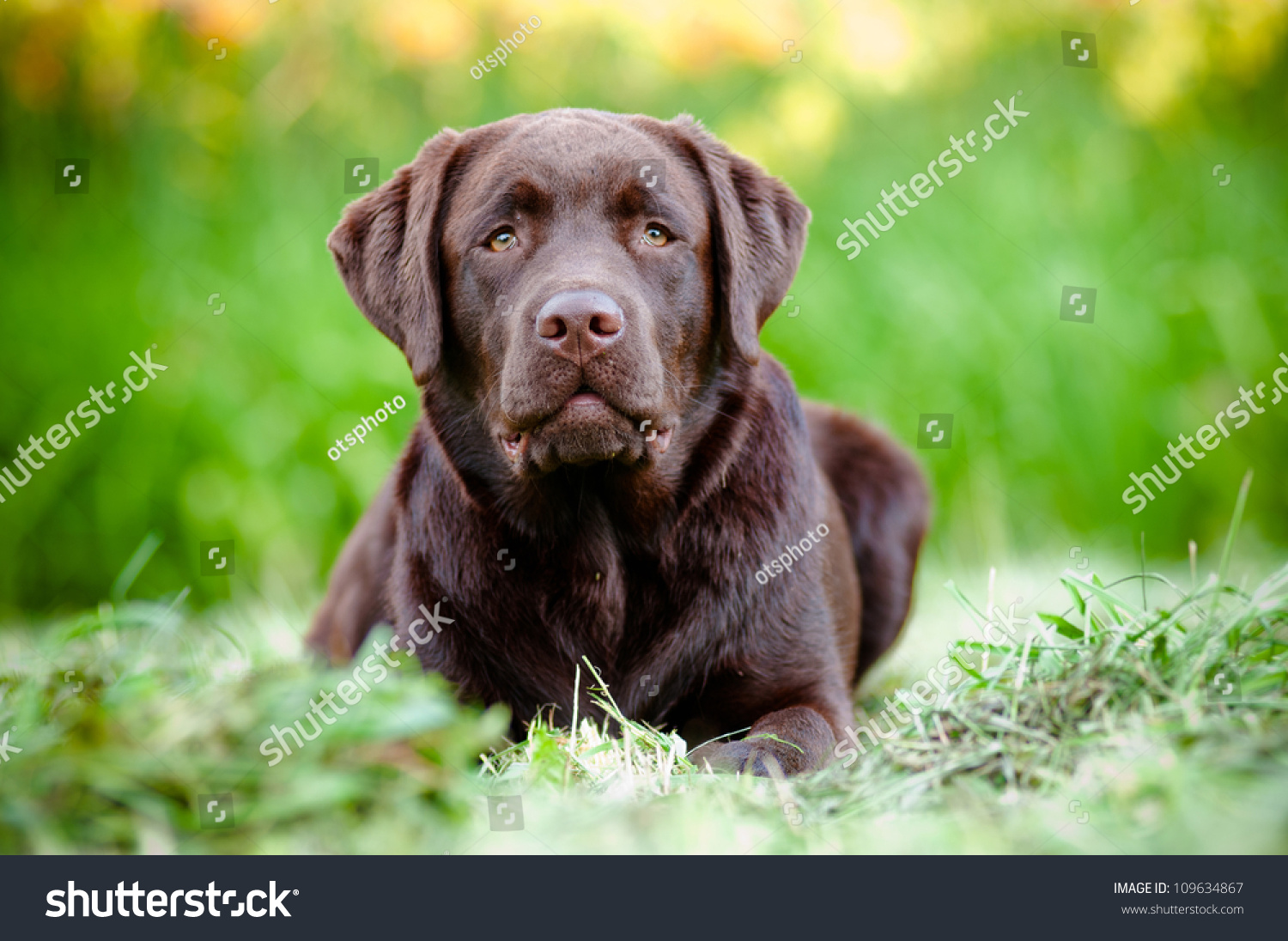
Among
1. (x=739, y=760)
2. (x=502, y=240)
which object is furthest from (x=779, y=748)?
(x=502, y=240)

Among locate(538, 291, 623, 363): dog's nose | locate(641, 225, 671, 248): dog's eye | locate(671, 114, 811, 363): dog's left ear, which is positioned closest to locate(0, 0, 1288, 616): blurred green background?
locate(671, 114, 811, 363): dog's left ear

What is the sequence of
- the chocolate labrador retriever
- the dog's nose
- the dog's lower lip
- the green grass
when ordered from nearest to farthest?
1. the green grass
2. the dog's nose
3. the dog's lower lip
4. the chocolate labrador retriever

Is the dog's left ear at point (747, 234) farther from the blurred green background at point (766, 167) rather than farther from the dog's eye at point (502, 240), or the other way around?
the blurred green background at point (766, 167)

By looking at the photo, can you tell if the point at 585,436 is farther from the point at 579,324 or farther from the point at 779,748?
the point at 779,748

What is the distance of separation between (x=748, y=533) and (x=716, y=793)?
953 mm

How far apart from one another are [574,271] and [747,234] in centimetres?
71

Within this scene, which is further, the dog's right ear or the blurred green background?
the blurred green background

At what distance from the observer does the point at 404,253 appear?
10.8ft

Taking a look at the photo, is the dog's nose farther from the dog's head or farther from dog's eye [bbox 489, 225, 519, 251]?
dog's eye [bbox 489, 225, 519, 251]

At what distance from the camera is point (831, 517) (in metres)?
3.73

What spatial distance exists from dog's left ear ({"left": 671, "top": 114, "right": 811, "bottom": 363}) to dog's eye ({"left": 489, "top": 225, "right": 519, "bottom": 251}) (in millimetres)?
573

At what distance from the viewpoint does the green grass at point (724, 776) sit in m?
1.97

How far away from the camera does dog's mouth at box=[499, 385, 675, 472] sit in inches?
109

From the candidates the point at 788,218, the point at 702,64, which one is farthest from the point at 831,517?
the point at 702,64
